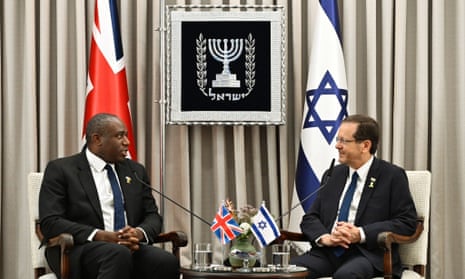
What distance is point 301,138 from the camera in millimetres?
5992

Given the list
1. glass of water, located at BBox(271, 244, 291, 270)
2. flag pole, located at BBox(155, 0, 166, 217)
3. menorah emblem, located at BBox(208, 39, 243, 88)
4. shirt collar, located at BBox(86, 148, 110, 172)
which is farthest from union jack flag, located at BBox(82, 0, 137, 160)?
glass of water, located at BBox(271, 244, 291, 270)

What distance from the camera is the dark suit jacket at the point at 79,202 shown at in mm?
4680

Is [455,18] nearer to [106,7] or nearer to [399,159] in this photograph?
[399,159]

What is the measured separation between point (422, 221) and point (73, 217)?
1.95 metres

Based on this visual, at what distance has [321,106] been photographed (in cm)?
591

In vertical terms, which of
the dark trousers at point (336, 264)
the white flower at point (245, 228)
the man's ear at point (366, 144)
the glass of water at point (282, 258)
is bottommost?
the dark trousers at point (336, 264)

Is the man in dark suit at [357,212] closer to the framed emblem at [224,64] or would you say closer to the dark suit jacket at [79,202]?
the dark suit jacket at [79,202]

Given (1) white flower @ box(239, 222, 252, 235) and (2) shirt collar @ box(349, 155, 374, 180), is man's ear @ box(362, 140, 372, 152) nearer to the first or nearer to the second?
(2) shirt collar @ box(349, 155, 374, 180)

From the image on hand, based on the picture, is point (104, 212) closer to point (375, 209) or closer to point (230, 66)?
point (375, 209)

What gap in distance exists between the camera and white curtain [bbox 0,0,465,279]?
6188 millimetres

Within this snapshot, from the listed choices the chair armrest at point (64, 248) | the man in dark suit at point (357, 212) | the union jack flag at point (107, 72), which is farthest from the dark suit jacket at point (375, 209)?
the union jack flag at point (107, 72)

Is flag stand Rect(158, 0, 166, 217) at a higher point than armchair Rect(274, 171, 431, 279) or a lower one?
higher

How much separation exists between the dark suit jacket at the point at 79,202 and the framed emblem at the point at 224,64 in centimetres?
115

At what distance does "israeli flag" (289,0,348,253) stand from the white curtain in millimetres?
262
